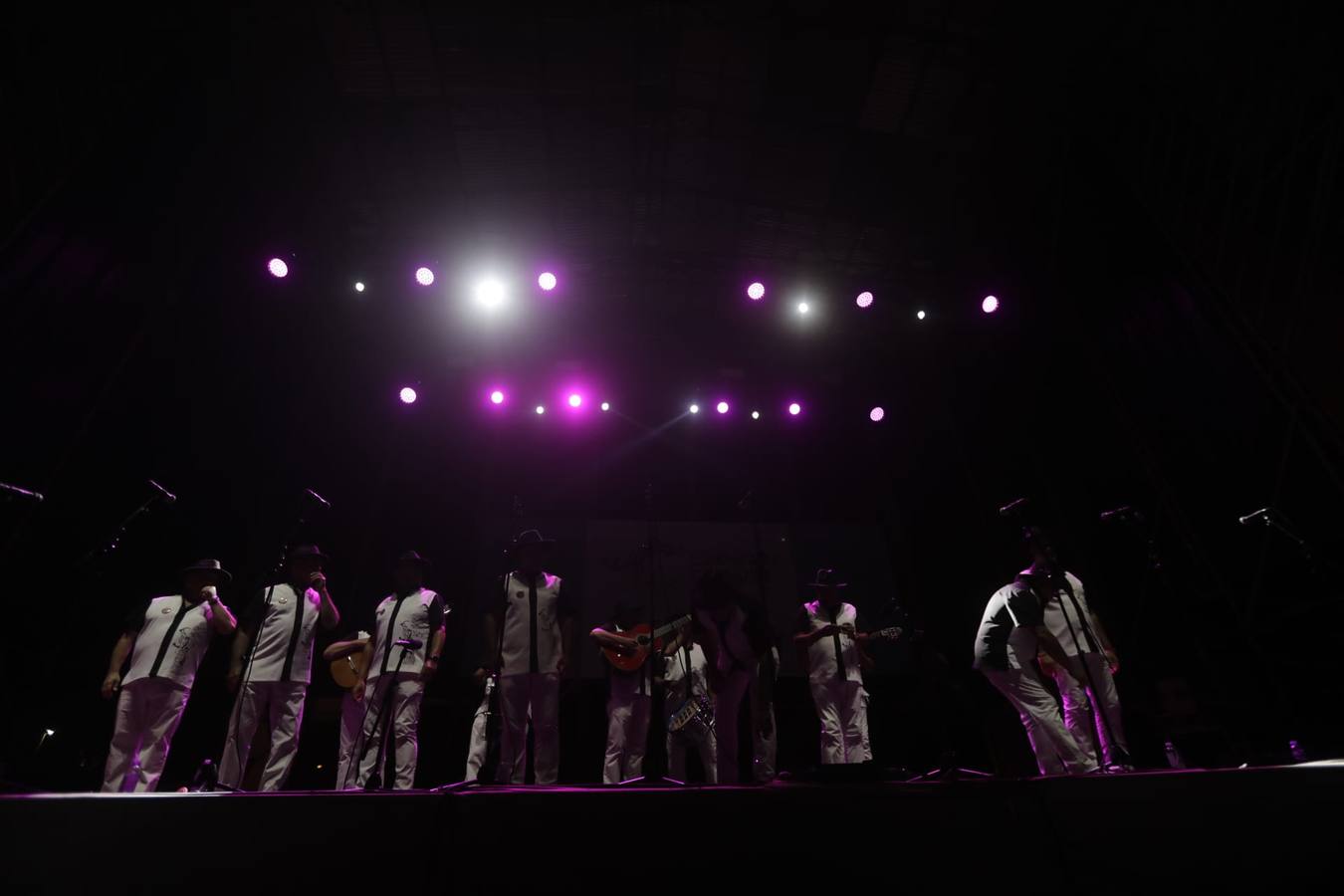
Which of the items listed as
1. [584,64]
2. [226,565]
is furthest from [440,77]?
[226,565]

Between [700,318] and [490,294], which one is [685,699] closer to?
[700,318]

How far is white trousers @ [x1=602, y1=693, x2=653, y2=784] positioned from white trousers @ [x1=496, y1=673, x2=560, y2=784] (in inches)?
35.1

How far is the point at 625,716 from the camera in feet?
17.0

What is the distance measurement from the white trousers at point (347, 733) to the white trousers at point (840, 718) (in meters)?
3.70

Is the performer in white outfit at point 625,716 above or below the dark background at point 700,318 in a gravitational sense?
below

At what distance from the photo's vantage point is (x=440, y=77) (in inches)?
231

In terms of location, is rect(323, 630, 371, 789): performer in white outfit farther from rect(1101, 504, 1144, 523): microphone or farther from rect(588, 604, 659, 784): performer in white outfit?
rect(1101, 504, 1144, 523): microphone

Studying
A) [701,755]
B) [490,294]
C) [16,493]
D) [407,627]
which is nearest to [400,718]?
[407,627]

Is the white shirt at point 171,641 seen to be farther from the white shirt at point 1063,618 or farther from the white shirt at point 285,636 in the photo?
the white shirt at point 1063,618

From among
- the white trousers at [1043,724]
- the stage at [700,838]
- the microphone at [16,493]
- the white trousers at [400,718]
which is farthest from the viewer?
the white trousers at [400,718]

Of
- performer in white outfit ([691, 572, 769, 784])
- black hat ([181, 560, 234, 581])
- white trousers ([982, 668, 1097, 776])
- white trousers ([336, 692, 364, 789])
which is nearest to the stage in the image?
performer in white outfit ([691, 572, 769, 784])

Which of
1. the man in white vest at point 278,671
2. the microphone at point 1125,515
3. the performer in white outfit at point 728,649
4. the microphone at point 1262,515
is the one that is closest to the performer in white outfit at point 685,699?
the performer in white outfit at point 728,649

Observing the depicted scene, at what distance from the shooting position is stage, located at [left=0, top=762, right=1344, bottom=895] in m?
1.46

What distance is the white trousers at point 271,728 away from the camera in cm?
408
